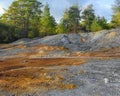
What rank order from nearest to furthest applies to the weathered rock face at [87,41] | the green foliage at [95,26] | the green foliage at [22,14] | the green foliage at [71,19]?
1. the weathered rock face at [87,41]
2. the green foliage at [95,26]
3. the green foliage at [22,14]
4. the green foliage at [71,19]

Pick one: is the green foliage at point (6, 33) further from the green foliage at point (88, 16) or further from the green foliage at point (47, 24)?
the green foliage at point (88, 16)

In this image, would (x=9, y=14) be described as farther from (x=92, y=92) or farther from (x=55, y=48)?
(x=92, y=92)

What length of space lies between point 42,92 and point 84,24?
239 ft

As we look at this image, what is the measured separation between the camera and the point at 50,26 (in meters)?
85.2

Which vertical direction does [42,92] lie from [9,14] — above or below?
below

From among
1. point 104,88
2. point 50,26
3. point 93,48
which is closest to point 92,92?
point 104,88

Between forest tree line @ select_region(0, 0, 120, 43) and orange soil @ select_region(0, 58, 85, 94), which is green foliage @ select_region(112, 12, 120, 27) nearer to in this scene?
forest tree line @ select_region(0, 0, 120, 43)

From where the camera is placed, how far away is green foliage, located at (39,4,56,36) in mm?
84062

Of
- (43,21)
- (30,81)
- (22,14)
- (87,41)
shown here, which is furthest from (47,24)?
(30,81)

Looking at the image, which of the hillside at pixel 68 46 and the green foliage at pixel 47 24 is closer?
the hillside at pixel 68 46

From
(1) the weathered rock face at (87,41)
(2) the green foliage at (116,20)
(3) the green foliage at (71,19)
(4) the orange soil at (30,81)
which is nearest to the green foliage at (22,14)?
(3) the green foliage at (71,19)

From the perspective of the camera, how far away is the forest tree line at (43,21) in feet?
275

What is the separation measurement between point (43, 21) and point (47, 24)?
1.64 meters

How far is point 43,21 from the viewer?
277 ft
